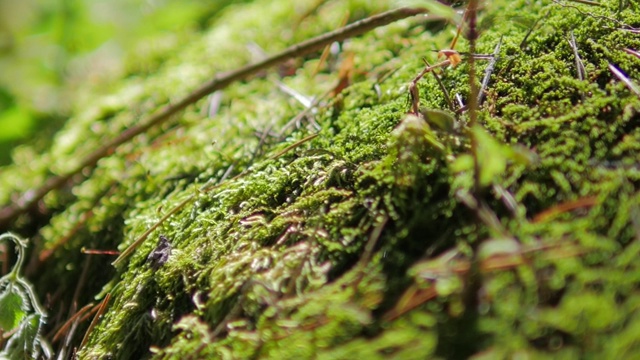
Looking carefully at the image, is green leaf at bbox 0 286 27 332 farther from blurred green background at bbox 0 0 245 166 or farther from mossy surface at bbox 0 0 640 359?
blurred green background at bbox 0 0 245 166

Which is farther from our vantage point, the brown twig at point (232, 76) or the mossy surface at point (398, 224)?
the brown twig at point (232, 76)

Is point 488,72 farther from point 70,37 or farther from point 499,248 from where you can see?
point 70,37

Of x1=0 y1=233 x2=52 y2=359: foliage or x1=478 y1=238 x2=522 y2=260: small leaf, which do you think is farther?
x1=0 y1=233 x2=52 y2=359: foliage

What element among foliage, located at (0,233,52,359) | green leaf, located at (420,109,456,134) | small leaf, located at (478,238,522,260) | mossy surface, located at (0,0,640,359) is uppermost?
green leaf, located at (420,109,456,134)

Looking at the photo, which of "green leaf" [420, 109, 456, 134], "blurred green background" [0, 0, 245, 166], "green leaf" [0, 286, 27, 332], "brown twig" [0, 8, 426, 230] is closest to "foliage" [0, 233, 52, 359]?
"green leaf" [0, 286, 27, 332]

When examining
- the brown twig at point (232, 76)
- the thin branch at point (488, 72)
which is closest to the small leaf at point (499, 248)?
the thin branch at point (488, 72)

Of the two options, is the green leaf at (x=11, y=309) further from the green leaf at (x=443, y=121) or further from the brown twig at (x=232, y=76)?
the green leaf at (x=443, y=121)

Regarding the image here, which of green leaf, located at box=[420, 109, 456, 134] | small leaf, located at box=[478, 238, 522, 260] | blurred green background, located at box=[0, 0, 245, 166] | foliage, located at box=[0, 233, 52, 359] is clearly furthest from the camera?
blurred green background, located at box=[0, 0, 245, 166]
